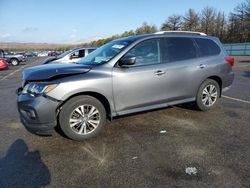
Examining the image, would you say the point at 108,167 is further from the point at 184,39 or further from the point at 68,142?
the point at 184,39

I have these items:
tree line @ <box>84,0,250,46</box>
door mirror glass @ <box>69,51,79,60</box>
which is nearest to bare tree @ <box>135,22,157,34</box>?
tree line @ <box>84,0,250,46</box>

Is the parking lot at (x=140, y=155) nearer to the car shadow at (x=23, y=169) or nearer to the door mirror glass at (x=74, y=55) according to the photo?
the car shadow at (x=23, y=169)

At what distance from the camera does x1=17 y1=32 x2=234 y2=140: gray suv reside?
3705mm

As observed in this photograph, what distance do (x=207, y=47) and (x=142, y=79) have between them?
215 cm

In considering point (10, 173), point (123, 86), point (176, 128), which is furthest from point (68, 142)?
point (176, 128)

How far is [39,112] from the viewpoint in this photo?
3600 mm

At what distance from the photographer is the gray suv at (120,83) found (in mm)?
3705

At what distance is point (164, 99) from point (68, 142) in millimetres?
2104

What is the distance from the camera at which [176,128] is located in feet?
14.8

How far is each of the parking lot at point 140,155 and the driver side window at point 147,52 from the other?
131 cm

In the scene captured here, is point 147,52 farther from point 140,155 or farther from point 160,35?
point 140,155

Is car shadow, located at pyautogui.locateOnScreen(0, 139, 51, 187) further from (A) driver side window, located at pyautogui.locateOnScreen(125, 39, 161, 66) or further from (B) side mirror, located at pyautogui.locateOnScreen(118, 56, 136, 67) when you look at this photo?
(A) driver side window, located at pyautogui.locateOnScreen(125, 39, 161, 66)

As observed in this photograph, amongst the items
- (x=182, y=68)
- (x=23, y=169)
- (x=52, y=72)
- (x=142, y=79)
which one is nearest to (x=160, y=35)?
(x=182, y=68)

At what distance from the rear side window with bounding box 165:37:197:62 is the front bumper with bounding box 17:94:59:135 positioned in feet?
8.28
